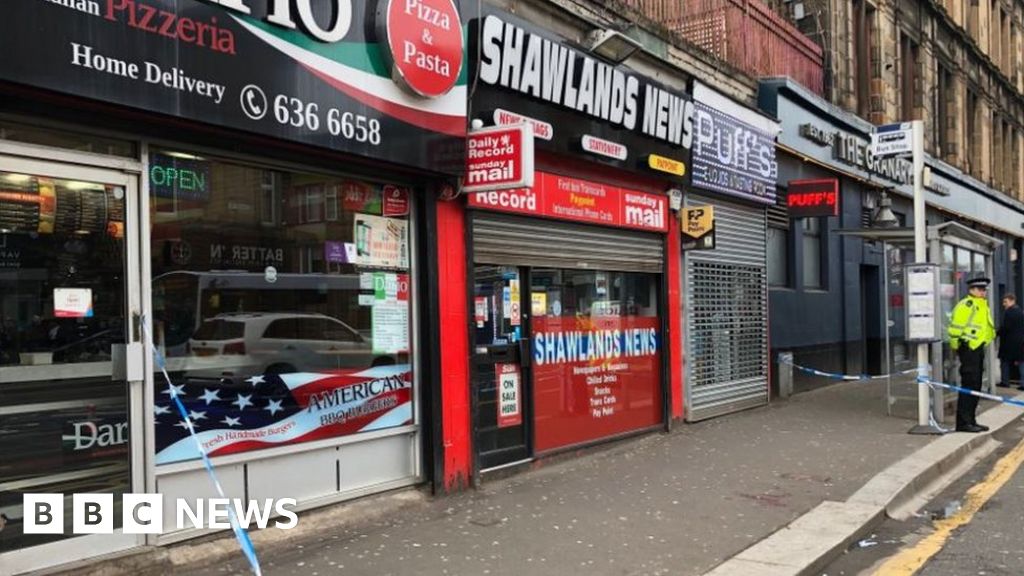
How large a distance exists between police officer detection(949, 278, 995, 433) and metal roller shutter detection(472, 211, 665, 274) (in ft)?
12.9

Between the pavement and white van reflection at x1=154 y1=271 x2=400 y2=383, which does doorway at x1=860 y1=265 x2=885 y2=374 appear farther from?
white van reflection at x1=154 y1=271 x2=400 y2=383

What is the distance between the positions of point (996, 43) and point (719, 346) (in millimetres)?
24485

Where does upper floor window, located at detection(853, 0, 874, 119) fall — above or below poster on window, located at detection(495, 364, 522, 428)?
above

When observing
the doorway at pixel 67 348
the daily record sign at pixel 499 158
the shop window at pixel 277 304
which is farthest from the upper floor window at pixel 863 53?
the doorway at pixel 67 348

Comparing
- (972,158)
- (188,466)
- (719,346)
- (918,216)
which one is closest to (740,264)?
(719,346)

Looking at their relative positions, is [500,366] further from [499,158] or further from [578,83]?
[578,83]

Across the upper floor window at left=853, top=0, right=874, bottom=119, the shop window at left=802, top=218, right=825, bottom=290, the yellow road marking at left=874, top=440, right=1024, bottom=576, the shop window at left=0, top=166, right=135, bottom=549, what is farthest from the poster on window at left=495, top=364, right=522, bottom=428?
the upper floor window at left=853, top=0, right=874, bottom=119

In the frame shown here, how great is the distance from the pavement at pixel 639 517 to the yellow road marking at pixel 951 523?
32 centimetres

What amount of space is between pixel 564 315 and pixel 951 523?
385 cm

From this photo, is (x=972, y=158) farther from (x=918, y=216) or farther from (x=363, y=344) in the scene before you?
(x=363, y=344)

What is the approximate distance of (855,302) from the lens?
54.7 feet

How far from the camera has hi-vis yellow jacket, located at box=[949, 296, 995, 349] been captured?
1028 cm

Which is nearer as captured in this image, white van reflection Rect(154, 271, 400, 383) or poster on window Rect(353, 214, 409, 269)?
white van reflection Rect(154, 271, 400, 383)

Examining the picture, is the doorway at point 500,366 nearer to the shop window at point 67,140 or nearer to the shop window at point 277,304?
the shop window at point 277,304
